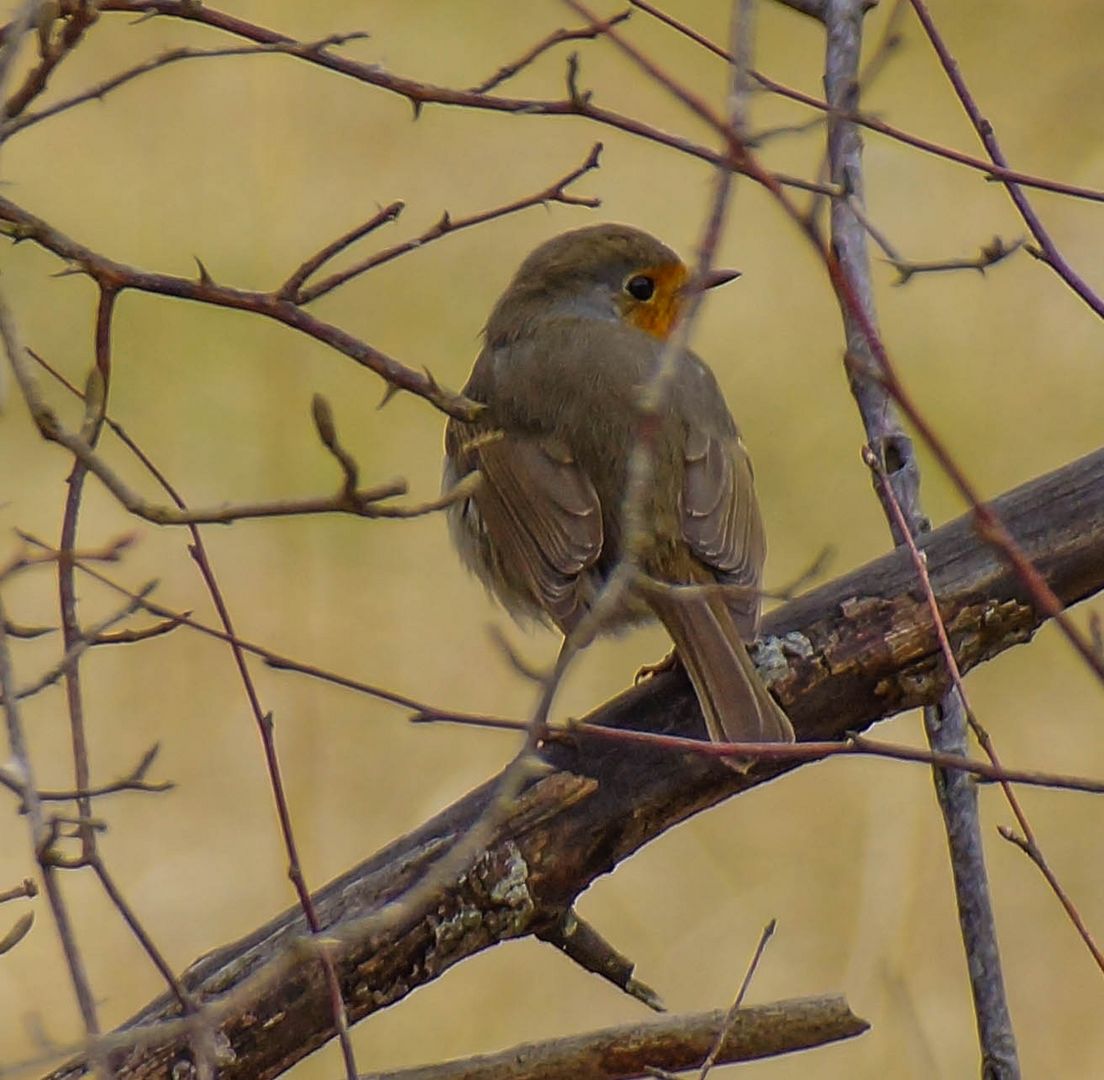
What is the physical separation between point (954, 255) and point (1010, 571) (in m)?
4.18

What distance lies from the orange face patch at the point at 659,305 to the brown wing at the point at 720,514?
0.35m

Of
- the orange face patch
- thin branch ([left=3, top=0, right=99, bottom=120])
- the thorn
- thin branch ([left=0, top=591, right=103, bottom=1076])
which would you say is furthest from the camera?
the orange face patch

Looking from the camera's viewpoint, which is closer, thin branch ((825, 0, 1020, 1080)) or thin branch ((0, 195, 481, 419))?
thin branch ((0, 195, 481, 419))

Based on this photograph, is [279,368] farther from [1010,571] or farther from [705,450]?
[1010,571]

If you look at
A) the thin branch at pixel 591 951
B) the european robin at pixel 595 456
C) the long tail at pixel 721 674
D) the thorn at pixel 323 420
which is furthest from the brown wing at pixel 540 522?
the thorn at pixel 323 420

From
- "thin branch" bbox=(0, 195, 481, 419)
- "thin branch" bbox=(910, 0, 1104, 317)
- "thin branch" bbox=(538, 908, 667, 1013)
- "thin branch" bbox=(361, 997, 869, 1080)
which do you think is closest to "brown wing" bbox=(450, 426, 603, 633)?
"thin branch" bbox=(538, 908, 667, 1013)

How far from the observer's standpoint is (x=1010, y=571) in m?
2.80

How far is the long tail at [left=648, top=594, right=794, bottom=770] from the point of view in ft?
9.53

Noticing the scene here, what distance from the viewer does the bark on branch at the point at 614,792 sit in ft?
8.25

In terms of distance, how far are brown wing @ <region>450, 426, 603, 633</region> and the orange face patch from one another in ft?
1.36

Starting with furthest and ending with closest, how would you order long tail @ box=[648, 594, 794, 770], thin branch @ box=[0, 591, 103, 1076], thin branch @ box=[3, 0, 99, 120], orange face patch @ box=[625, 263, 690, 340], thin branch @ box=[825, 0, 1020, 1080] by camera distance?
orange face patch @ box=[625, 263, 690, 340] < long tail @ box=[648, 594, 794, 770] < thin branch @ box=[825, 0, 1020, 1080] < thin branch @ box=[3, 0, 99, 120] < thin branch @ box=[0, 591, 103, 1076]

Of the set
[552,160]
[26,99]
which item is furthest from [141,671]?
[26,99]

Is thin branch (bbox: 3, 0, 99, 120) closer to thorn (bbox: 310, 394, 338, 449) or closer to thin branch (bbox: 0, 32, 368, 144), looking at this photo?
thin branch (bbox: 0, 32, 368, 144)

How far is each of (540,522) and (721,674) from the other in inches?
27.6
